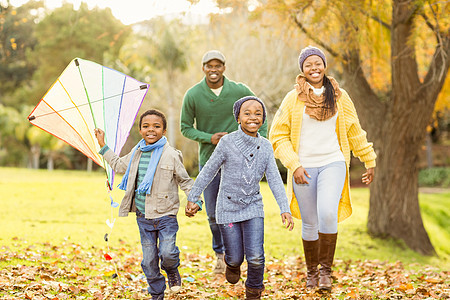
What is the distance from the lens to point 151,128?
13.9 feet

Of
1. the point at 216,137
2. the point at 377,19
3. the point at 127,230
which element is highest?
the point at 377,19

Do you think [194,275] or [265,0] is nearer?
[194,275]

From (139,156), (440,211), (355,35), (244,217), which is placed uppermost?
(355,35)

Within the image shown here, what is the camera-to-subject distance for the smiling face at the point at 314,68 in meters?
4.56

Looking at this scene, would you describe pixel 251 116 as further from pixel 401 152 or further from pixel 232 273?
pixel 401 152

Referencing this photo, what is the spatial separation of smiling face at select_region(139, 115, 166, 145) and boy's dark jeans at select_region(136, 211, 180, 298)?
64 cm

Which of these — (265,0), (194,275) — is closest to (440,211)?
(265,0)

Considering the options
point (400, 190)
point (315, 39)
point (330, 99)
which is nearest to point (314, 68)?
point (330, 99)

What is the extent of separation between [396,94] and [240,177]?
6017 millimetres

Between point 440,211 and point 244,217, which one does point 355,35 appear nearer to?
point 244,217

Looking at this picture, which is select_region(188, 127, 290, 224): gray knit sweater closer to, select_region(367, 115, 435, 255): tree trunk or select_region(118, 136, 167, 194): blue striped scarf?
select_region(118, 136, 167, 194): blue striped scarf

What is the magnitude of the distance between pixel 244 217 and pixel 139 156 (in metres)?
1.05

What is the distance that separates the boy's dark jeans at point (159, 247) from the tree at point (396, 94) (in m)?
5.14

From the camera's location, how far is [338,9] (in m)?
7.62
